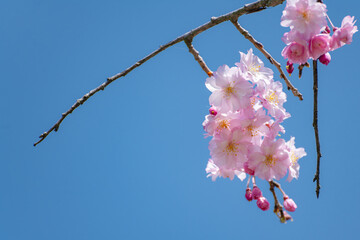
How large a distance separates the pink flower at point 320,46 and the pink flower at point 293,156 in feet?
1.30

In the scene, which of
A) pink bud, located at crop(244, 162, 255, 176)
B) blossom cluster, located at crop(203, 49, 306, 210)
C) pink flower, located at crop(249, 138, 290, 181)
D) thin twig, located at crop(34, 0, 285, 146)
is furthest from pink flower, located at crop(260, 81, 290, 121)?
thin twig, located at crop(34, 0, 285, 146)

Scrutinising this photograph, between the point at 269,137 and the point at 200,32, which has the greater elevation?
the point at 200,32

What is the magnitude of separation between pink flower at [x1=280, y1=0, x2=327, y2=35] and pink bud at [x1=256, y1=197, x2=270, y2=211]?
667mm

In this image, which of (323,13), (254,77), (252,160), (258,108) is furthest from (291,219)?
(323,13)

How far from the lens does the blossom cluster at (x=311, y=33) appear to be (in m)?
1.33

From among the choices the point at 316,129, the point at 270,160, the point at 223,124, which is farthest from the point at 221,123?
the point at 316,129

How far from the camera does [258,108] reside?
139 cm

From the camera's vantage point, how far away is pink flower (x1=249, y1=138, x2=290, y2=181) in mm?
1332

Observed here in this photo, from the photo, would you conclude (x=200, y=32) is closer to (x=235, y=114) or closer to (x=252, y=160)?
(x=235, y=114)

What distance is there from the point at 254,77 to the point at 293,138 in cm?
37

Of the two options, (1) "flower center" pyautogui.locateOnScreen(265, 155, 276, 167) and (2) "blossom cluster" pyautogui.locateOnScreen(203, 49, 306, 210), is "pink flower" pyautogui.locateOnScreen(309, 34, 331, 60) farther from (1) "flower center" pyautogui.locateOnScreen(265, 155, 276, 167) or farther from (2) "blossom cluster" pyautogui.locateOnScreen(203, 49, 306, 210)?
(1) "flower center" pyautogui.locateOnScreen(265, 155, 276, 167)

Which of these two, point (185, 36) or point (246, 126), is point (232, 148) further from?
point (185, 36)

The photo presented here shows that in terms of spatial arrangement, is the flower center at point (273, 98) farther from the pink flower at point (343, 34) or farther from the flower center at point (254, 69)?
the pink flower at point (343, 34)

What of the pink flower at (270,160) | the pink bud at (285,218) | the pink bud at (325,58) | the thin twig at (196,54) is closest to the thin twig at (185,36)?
Answer: the thin twig at (196,54)
